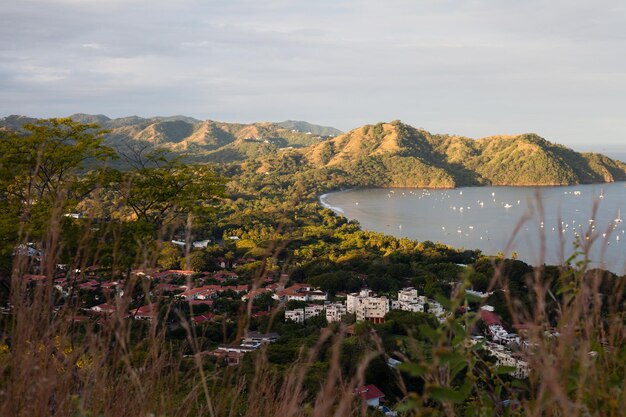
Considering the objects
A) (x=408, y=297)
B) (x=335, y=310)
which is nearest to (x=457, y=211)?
(x=408, y=297)

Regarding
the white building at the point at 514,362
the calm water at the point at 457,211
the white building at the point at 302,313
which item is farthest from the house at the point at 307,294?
the white building at the point at 514,362

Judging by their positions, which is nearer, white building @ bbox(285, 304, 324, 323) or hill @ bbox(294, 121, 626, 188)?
white building @ bbox(285, 304, 324, 323)

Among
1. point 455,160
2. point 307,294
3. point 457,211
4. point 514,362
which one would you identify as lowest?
point 307,294

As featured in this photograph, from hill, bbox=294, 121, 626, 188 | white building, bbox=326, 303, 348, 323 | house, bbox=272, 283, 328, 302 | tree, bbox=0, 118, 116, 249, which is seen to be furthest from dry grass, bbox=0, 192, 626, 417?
hill, bbox=294, 121, 626, 188

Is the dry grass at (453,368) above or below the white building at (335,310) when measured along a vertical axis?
above

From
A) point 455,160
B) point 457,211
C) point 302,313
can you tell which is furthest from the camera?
point 455,160

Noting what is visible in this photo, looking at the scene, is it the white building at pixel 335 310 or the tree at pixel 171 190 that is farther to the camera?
the white building at pixel 335 310

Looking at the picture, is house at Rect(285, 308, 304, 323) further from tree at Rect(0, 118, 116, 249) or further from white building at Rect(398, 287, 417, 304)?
tree at Rect(0, 118, 116, 249)

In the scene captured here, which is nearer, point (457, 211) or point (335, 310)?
point (335, 310)

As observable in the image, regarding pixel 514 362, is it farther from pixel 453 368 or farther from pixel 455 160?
pixel 455 160

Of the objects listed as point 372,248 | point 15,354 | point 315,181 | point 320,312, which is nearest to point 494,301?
point 320,312

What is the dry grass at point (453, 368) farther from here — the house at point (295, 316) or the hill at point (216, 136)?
the hill at point (216, 136)
